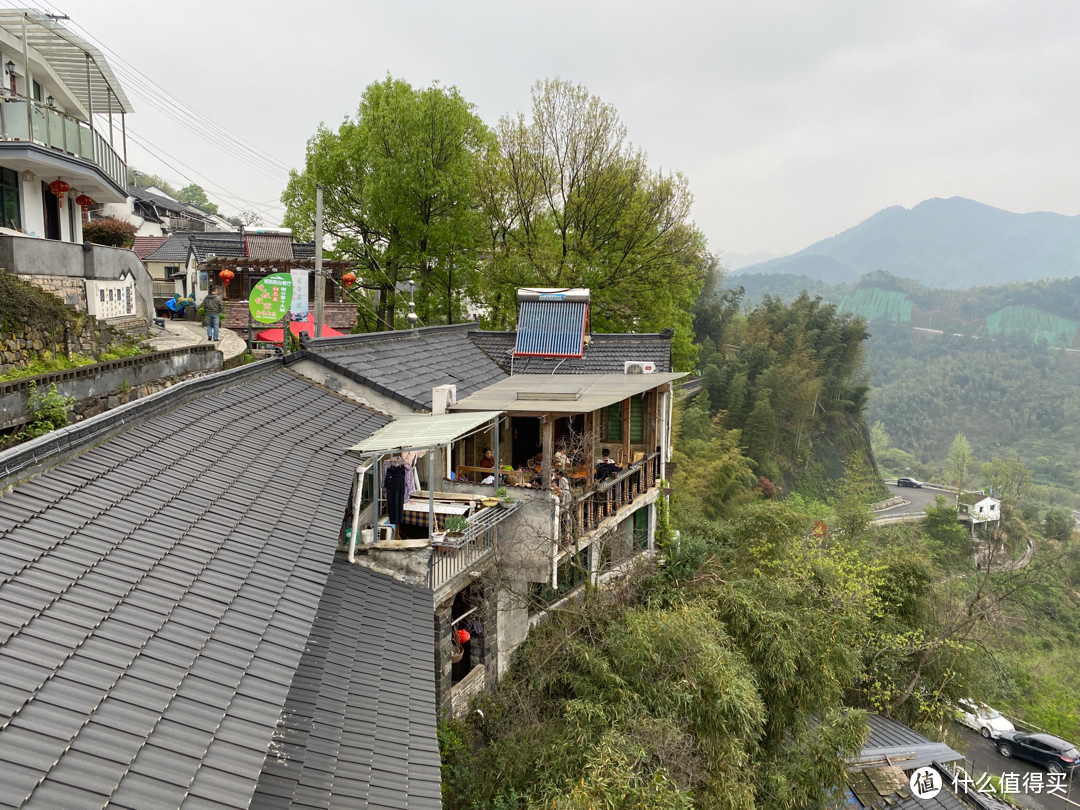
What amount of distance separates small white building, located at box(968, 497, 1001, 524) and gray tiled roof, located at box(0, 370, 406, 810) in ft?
191

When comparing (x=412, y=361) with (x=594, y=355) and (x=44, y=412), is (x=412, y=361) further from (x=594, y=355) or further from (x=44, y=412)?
(x=44, y=412)

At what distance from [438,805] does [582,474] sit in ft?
29.4

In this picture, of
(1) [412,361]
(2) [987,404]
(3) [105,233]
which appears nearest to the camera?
(1) [412,361]

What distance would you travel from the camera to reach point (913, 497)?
7100 cm

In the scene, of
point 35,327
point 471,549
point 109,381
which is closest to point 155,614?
point 471,549

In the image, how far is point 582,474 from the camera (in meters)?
14.4

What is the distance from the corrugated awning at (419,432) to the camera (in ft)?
29.3

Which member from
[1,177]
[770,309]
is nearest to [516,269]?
[1,177]

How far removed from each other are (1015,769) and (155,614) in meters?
33.4

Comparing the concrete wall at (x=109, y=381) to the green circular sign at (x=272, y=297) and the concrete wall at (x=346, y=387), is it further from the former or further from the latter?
the concrete wall at (x=346, y=387)

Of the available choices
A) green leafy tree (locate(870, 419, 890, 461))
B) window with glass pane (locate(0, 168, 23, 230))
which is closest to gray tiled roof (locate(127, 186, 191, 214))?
window with glass pane (locate(0, 168, 23, 230))

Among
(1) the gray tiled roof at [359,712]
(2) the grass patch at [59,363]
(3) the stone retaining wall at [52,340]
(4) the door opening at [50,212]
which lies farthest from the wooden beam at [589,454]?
(4) the door opening at [50,212]

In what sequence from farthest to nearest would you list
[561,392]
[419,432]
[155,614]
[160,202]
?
[160,202], [561,392], [419,432], [155,614]

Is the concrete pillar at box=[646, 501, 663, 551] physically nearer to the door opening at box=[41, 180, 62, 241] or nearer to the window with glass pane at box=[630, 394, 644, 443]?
the window with glass pane at box=[630, 394, 644, 443]
